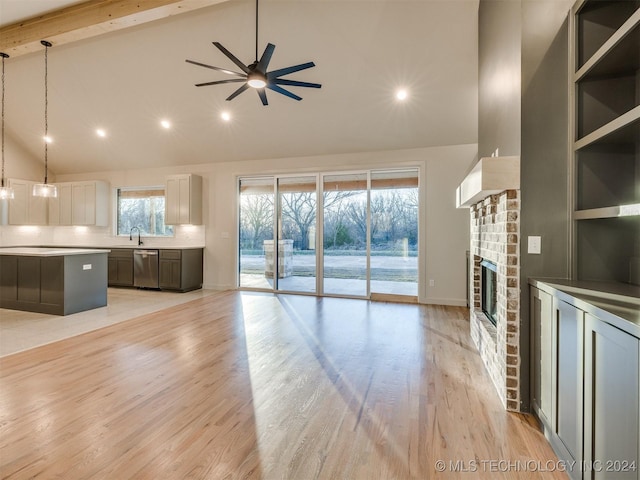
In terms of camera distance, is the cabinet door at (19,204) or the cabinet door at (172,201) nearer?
the cabinet door at (172,201)

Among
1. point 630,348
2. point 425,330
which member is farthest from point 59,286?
point 630,348

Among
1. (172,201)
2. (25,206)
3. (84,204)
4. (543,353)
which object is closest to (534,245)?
(543,353)

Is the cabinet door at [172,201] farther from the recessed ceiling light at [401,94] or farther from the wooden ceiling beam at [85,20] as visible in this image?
the recessed ceiling light at [401,94]

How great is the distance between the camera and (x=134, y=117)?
6.07m

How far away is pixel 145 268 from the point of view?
6.84 meters

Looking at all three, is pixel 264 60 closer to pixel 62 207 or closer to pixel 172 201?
pixel 172 201

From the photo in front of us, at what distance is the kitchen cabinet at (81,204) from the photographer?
7.75 meters

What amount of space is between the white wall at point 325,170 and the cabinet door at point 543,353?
347 centimetres

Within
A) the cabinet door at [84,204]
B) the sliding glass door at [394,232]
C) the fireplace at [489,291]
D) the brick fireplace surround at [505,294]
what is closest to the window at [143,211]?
the cabinet door at [84,204]

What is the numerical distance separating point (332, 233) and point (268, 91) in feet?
8.95

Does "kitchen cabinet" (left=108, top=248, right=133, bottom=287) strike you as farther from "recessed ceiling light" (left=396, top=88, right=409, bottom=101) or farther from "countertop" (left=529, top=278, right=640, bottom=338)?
"countertop" (left=529, top=278, right=640, bottom=338)

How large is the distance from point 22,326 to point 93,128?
14.0 feet

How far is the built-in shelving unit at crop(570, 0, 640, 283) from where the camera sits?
2.05 metres

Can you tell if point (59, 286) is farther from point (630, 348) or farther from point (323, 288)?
point (630, 348)
